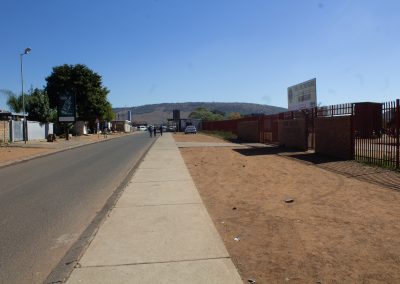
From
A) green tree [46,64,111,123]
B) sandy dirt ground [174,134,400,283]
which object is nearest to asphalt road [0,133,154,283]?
sandy dirt ground [174,134,400,283]

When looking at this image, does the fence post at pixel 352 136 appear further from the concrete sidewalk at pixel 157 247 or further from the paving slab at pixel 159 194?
the concrete sidewalk at pixel 157 247

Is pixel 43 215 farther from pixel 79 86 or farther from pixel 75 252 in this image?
pixel 79 86

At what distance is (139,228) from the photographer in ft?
24.2

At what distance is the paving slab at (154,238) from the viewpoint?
18.9 feet

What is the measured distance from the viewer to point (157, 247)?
20.4 feet

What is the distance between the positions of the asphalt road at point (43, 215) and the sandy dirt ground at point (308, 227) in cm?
228

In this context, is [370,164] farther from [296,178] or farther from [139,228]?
[139,228]

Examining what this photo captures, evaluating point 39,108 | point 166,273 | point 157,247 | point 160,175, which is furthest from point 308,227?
point 39,108

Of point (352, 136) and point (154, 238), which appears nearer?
point (154, 238)

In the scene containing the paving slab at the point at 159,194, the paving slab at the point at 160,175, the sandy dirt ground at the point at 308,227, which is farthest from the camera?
the paving slab at the point at 160,175

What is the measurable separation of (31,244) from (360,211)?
5364 millimetres

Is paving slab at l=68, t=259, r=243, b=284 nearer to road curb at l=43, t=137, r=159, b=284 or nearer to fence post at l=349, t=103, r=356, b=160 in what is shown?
road curb at l=43, t=137, r=159, b=284

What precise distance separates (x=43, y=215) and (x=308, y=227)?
4.77 metres

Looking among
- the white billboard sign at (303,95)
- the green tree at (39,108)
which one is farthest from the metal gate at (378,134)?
the green tree at (39,108)
